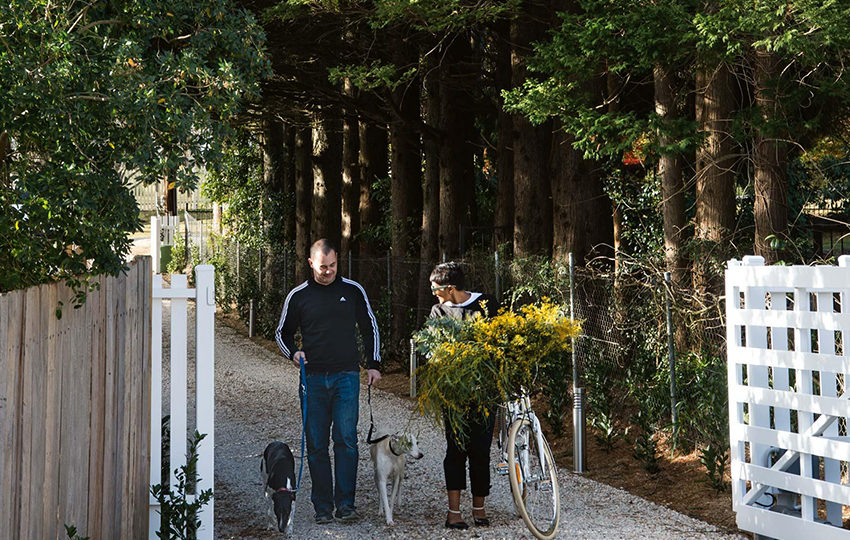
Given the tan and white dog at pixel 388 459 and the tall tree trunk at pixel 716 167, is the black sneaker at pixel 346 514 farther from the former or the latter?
the tall tree trunk at pixel 716 167

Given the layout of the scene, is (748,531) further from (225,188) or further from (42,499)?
(225,188)

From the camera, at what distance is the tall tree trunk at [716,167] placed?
34.9 ft

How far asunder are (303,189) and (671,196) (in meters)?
13.7

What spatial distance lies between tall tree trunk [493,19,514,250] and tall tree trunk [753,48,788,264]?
6.28 metres

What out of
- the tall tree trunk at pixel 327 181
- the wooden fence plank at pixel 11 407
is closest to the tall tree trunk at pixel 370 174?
the tall tree trunk at pixel 327 181

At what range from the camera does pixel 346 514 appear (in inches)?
304

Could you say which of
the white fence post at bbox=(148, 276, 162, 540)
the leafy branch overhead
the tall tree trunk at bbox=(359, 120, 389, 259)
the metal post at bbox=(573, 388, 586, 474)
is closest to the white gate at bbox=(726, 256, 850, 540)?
the metal post at bbox=(573, 388, 586, 474)

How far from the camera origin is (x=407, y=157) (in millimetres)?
19281

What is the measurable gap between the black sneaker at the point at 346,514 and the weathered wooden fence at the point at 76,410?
71.7 inches

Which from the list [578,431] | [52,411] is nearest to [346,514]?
[578,431]

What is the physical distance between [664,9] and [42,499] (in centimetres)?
667

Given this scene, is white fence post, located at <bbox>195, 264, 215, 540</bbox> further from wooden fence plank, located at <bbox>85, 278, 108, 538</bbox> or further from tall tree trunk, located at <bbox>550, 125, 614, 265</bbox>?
tall tree trunk, located at <bbox>550, 125, 614, 265</bbox>

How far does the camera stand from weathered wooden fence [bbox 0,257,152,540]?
3.74m

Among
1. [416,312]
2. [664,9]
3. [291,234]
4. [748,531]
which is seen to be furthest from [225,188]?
[748,531]
